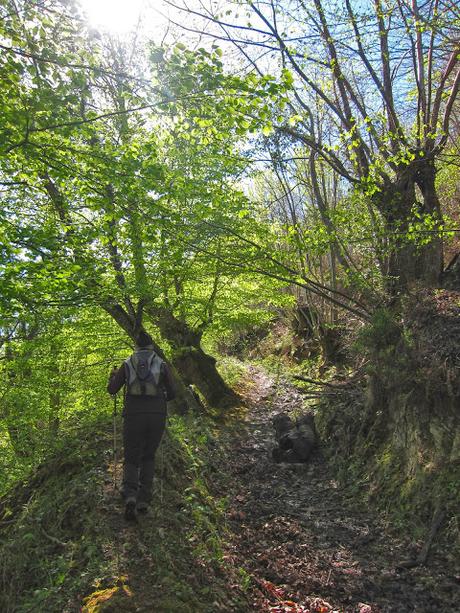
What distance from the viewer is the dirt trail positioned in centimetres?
409

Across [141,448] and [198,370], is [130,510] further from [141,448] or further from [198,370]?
[198,370]

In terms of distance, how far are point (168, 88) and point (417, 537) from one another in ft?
19.9

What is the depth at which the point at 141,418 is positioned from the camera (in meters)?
4.88

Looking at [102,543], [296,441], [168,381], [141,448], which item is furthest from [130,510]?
[296,441]

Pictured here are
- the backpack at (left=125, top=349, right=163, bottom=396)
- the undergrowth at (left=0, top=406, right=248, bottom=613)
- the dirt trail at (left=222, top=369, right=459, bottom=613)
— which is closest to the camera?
the undergrowth at (left=0, top=406, right=248, bottom=613)

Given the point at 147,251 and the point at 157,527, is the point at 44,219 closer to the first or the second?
the point at 147,251

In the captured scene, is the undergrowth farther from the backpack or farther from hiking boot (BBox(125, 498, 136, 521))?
the backpack

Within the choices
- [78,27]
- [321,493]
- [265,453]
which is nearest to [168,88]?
[78,27]

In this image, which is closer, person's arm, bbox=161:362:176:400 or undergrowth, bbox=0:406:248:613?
undergrowth, bbox=0:406:248:613

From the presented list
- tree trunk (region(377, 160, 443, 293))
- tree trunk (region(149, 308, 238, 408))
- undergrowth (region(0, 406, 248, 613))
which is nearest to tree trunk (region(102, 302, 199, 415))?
tree trunk (region(149, 308, 238, 408))

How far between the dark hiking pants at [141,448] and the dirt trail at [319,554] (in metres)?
1.27

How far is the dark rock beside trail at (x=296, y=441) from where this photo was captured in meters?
8.37

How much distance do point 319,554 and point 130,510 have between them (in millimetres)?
2352

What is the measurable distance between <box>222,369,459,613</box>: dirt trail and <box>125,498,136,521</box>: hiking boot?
4.02ft
